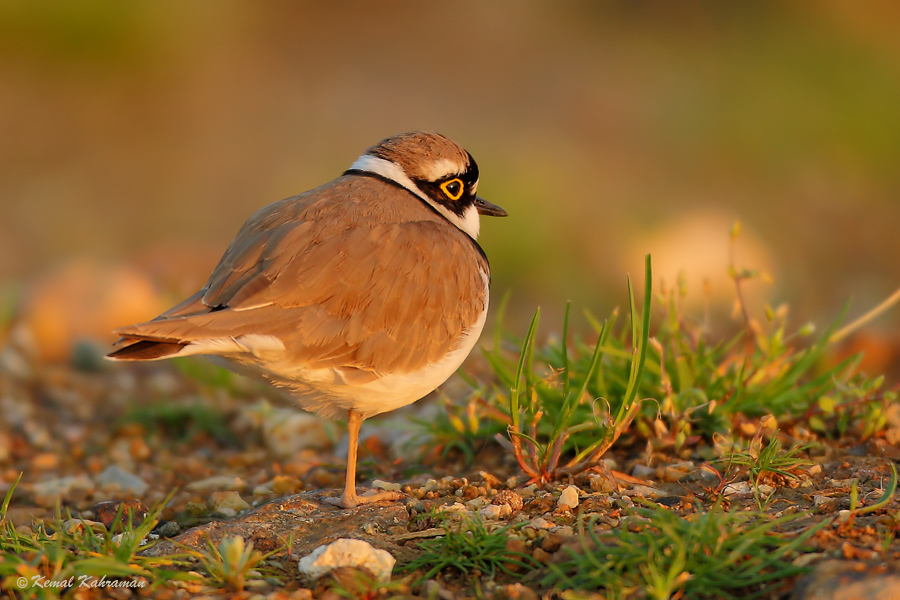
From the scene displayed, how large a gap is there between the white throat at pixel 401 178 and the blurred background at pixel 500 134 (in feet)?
7.75

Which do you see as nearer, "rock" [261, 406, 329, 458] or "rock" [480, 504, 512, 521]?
"rock" [480, 504, 512, 521]

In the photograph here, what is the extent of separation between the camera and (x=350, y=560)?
10.2 ft

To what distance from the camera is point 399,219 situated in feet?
13.6

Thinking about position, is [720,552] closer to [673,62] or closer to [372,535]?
[372,535]

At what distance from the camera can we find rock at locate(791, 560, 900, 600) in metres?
2.64

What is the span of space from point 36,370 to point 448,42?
411 inches

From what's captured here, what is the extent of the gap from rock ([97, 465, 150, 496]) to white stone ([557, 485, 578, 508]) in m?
2.25

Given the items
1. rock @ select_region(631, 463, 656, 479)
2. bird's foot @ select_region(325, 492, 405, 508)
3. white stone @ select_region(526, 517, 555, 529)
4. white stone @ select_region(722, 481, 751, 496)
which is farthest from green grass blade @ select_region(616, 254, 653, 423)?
bird's foot @ select_region(325, 492, 405, 508)

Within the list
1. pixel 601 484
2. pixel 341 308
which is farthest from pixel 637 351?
pixel 341 308

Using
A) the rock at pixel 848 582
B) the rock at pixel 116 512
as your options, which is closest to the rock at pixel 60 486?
the rock at pixel 116 512

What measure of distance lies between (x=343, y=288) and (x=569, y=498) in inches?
51.6

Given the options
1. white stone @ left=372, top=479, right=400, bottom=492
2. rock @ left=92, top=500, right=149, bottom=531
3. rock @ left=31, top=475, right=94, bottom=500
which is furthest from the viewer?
rock @ left=31, top=475, right=94, bottom=500

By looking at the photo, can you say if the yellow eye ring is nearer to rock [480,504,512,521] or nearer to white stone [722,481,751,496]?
rock [480,504,512,521]

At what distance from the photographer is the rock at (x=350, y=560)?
311 cm
